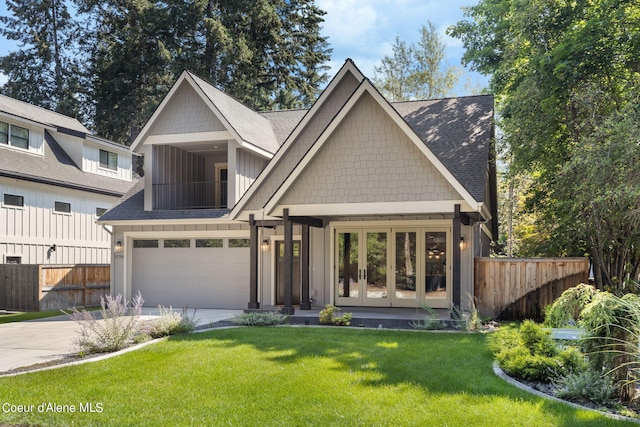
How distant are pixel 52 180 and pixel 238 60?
13.4 meters

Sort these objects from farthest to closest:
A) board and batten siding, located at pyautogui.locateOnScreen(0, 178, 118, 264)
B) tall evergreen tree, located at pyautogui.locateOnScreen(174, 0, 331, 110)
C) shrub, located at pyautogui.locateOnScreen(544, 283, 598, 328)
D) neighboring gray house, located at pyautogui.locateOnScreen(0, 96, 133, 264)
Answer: tall evergreen tree, located at pyautogui.locateOnScreen(174, 0, 331, 110)
neighboring gray house, located at pyautogui.locateOnScreen(0, 96, 133, 264)
board and batten siding, located at pyautogui.locateOnScreen(0, 178, 118, 264)
shrub, located at pyautogui.locateOnScreen(544, 283, 598, 328)

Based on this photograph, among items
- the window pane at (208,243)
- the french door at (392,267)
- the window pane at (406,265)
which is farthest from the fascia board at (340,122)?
the window pane at (208,243)

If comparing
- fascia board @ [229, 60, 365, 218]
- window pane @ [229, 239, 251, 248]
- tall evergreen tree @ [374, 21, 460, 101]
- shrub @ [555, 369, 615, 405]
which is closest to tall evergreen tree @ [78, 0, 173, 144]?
tall evergreen tree @ [374, 21, 460, 101]

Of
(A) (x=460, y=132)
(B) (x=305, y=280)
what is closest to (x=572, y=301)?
(B) (x=305, y=280)

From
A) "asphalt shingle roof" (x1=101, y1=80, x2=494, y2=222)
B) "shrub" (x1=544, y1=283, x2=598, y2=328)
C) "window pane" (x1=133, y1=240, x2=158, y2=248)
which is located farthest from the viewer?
"window pane" (x1=133, y1=240, x2=158, y2=248)

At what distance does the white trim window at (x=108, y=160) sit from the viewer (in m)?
25.1

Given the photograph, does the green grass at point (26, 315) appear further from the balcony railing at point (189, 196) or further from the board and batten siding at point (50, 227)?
the balcony railing at point (189, 196)

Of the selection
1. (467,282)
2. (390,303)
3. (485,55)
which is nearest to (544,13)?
(485,55)

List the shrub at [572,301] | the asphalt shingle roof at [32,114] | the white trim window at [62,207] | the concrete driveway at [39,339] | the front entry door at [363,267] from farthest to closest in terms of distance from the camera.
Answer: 1. the white trim window at [62,207]
2. the asphalt shingle roof at [32,114]
3. the front entry door at [363,267]
4. the concrete driveway at [39,339]
5. the shrub at [572,301]

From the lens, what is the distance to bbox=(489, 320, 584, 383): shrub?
23.5 ft

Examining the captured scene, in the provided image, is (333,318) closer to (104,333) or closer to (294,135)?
(104,333)

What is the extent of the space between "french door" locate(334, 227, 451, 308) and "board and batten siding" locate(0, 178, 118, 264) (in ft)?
26.2

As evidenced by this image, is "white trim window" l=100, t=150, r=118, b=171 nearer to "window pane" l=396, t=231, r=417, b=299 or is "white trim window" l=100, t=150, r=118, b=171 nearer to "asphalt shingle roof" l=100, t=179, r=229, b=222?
"asphalt shingle roof" l=100, t=179, r=229, b=222

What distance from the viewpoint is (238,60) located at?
30.6m
